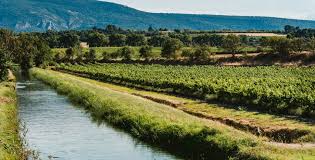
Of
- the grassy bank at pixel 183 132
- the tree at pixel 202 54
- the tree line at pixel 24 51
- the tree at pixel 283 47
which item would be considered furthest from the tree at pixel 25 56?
the grassy bank at pixel 183 132

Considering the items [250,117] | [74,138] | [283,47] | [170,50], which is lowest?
[170,50]

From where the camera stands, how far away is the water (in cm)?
4159

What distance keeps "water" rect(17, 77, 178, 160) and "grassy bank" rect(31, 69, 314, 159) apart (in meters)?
→ 1.60

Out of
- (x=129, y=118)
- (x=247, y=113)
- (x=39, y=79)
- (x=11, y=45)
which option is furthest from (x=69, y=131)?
(x=11, y=45)

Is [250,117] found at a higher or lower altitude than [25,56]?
higher

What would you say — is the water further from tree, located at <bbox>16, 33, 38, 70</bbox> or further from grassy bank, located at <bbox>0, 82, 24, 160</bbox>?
tree, located at <bbox>16, 33, 38, 70</bbox>

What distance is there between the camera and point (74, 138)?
4900 cm

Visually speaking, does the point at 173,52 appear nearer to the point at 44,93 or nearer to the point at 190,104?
the point at 44,93

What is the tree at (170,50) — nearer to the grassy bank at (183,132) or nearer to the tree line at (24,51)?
the tree line at (24,51)

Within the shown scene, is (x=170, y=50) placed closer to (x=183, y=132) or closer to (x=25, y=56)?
(x=25, y=56)

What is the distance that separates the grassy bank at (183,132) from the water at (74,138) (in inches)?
62.9

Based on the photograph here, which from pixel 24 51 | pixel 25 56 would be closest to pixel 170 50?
pixel 24 51

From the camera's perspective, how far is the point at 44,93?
303 feet

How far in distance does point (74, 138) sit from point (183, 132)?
10.7 meters
